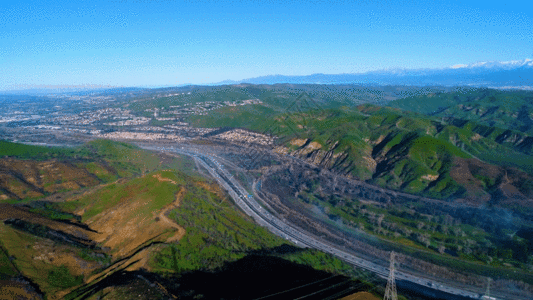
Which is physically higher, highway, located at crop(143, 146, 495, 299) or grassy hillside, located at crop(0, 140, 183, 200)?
grassy hillside, located at crop(0, 140, 183, 200)

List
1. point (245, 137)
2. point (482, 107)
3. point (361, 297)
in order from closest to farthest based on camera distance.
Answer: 1. point (361, 297)
2. point (245, 137)
3. point (482, 107)

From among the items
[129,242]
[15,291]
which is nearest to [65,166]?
[129,242]

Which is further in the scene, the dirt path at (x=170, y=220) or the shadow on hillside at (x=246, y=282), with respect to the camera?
the dirt path at (x=170, y=220)

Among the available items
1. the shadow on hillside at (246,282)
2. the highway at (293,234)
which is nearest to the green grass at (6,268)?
the shadow on hillside at (246,282)

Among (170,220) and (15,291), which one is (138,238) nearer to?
(170,220)

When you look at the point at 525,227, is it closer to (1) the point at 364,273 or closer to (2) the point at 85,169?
(1) the point at 364,273

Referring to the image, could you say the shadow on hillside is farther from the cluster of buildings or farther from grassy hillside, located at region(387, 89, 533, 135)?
grassy hillside, located at region(387, 89, 533, 135)

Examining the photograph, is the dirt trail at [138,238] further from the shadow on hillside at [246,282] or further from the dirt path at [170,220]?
the shadow on hillside at [246,282]

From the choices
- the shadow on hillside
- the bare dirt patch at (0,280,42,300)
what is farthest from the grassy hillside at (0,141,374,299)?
the bare dirt patch at (0,280,42,300)
